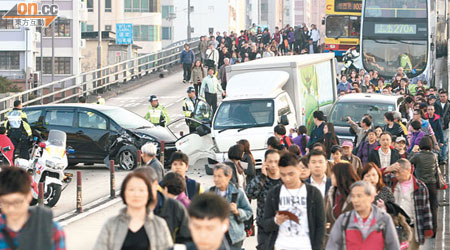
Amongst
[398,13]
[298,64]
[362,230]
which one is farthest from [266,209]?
[398,13]

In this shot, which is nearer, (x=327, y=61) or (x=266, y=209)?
(x=266, y=209)

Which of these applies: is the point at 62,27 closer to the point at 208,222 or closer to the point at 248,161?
the point at 248,161

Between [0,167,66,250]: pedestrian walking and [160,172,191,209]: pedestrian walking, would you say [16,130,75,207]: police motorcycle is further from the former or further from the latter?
[0,167,66,250]: pedestrian walking

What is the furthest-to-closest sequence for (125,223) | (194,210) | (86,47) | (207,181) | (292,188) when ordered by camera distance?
(86,47) < (207,181) < (292,188) < (125,223) < (194,210)

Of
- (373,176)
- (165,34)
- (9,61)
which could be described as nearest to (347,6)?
(9,61)

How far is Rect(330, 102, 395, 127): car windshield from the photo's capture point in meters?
25.7

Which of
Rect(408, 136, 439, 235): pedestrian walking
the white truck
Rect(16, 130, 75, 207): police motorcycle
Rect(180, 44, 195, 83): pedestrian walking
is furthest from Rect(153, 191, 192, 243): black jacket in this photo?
Rect(180, 44, 195, 83): pedestrian walking

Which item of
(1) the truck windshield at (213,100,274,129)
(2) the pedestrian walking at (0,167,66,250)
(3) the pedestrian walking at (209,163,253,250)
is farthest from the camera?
(1) the truck windshield at (213,100,274,129)

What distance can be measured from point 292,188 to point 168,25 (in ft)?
390

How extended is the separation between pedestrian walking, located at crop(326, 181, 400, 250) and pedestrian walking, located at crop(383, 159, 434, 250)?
3188 millimetres

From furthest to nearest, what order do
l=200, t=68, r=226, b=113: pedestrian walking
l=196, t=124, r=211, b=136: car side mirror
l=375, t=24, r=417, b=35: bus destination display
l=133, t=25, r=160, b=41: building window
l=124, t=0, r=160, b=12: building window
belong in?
l=133, t=25, r=160, b=41: building window, l=124, t=0, r=160, b=12: building window, l=375, t=24, r=417, b=35: bus destination display, l=200, t=68, r=226, b=113: pedestrian walking, l=196, t=124, r=211, b=136: car side mirror

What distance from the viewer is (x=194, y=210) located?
5.87m

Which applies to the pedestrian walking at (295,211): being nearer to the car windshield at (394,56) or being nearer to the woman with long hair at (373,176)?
the woman with long hair at (373,176)

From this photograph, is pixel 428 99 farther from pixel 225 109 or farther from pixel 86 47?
pixel 86 47
